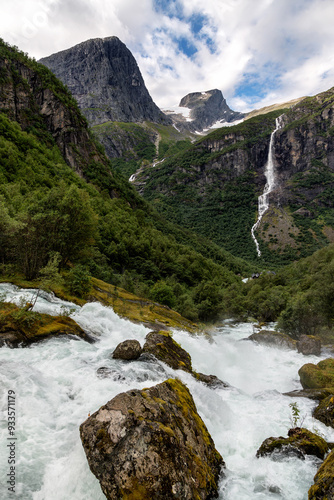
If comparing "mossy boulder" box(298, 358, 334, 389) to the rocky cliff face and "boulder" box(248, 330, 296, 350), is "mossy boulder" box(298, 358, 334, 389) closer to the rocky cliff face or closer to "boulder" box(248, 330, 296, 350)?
"boulder" box(248, 330, 296, 350)

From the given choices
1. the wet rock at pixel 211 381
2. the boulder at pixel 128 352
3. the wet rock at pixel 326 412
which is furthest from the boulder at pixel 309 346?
the boulder at pixel 128 352

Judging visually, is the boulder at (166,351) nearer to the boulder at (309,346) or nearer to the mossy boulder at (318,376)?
the mossy boulder at (318,376)

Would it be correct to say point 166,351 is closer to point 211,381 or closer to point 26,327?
point 211,381

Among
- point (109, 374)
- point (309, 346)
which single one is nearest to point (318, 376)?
point (309, 346)

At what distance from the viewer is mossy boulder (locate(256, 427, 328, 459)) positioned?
766 centimetres

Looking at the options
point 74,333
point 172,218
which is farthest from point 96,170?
point 172,218

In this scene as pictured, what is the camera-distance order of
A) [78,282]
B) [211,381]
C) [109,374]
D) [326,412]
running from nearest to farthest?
[109,374], [326,412], [211,381], [78,282]

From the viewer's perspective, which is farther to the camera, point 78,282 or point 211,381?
point 78,282

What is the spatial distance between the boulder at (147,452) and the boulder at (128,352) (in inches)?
184

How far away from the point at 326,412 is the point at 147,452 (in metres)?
9.56

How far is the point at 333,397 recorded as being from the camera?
37.1 feet

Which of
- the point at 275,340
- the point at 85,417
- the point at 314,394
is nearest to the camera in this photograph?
the point at 85,417

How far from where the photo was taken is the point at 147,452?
528 centimetres

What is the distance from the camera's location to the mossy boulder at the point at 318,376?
573 inches
